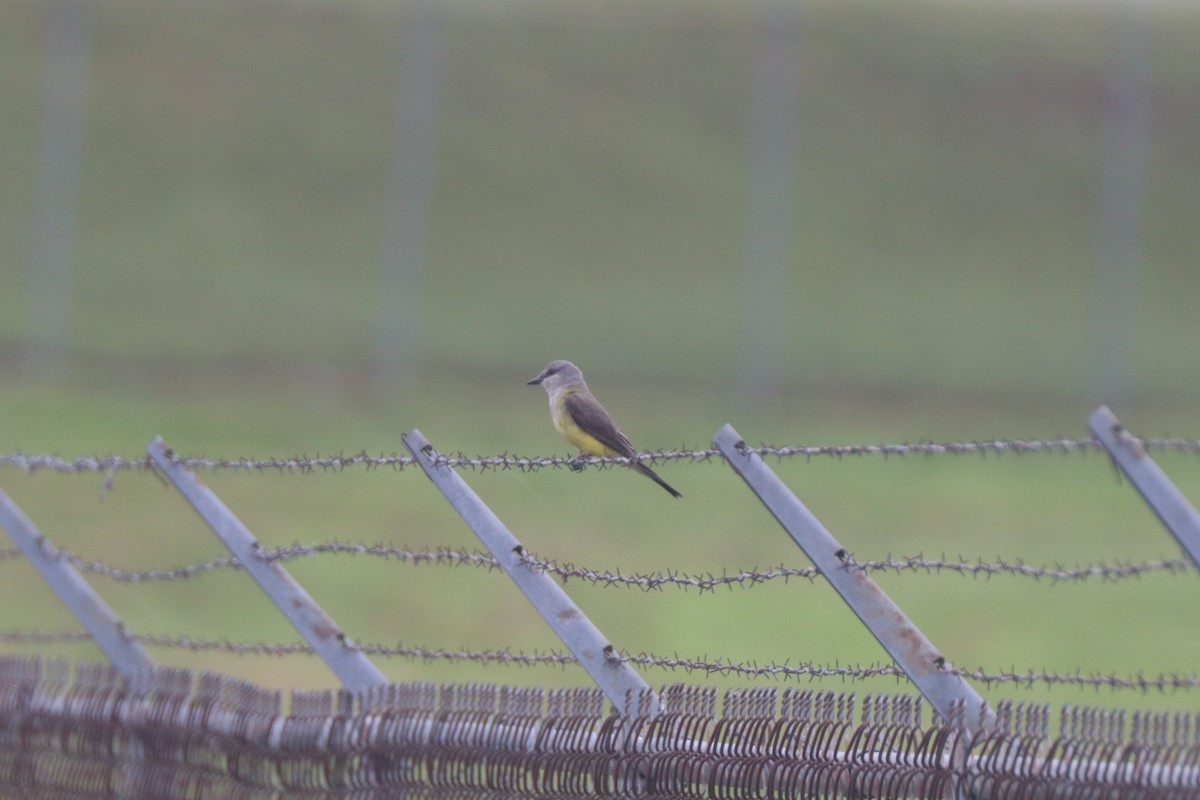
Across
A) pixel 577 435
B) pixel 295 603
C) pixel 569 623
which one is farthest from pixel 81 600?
pixel 577 435

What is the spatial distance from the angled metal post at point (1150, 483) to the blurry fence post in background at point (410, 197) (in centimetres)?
1567

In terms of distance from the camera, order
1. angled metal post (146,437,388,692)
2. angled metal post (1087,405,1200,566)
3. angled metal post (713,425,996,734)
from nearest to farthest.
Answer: angled metal post (1087,405,1200,566)
angled metal post (713,425,996,734)
angled metal post (146,437,388,692)

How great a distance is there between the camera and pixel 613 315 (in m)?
23.3

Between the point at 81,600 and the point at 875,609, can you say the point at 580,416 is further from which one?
the point at 875,609

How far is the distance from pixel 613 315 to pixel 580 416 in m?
16.3

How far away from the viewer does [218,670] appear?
12.0m

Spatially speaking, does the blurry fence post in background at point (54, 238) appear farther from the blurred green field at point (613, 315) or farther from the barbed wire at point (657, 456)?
the barbed wire at point (657, 456)

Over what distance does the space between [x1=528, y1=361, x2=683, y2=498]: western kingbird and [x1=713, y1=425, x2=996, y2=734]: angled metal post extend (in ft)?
9.44

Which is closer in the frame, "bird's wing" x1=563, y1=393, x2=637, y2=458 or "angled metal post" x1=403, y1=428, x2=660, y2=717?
"angled metal post" x1=403, y1=428, x2=660, y2=717

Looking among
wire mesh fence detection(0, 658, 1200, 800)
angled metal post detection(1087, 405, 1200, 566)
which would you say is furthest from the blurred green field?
angled metal post detection(1087, 405, 1200, 566)

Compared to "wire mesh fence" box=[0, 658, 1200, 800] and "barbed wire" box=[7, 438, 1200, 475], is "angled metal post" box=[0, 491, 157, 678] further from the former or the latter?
"barbed wire" box=[7, 438, 1200, 475]

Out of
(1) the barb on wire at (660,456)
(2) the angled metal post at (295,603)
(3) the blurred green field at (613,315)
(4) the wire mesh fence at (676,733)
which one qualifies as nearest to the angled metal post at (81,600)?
(4) the wire mesh fence at (676,733)

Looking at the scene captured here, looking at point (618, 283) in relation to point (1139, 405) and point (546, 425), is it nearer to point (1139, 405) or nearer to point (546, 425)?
point (546, 425)

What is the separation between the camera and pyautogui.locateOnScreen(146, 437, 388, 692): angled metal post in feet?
16.2
